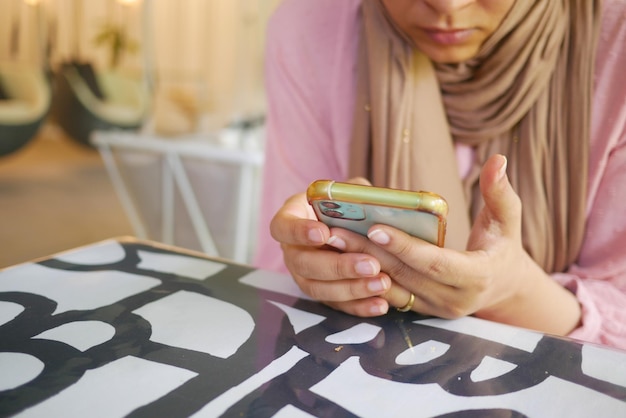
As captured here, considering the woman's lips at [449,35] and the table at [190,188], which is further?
the table at [190,188]

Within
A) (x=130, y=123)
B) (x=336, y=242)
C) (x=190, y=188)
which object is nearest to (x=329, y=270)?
(x=336, y=242)

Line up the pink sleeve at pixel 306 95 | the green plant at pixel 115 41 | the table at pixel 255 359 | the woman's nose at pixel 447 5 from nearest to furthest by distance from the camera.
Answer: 1. the table at pixel 255 359
2. the woman's nose at pixel 447 5
3. the pink sleeve at pixel 306 95
4. the green plant at pixel 115 41

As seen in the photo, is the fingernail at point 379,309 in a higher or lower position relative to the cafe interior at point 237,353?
higher

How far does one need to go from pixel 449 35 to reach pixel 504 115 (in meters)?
0.13

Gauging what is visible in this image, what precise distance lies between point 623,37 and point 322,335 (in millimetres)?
480

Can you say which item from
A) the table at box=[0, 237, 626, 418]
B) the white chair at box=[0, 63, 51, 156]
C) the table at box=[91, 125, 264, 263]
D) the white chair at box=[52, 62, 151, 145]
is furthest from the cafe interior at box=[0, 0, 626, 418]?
the white chair at box=[52, 62, 151, 145]

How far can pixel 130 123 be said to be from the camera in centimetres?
457

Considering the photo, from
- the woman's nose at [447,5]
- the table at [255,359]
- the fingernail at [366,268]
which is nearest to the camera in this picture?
the table at [255,359]

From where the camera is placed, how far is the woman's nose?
54 centimetres

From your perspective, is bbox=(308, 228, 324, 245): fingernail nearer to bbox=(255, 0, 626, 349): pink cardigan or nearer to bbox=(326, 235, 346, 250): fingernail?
bbox=(326, 235, 346, 250): fingernail

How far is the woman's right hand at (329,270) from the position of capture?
0.43m

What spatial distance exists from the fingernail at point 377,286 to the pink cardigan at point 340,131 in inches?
9.3

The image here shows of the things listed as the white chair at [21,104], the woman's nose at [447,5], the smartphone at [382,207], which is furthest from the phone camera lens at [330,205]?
the white chair at [21,104]

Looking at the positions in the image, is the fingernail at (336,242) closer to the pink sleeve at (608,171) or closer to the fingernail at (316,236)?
the fingernail at (316,236)
